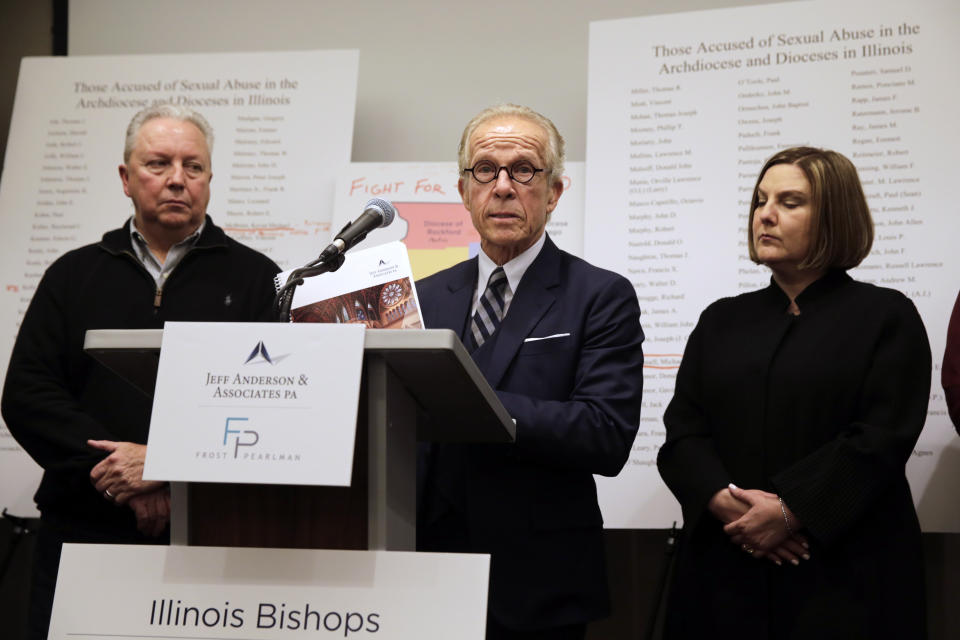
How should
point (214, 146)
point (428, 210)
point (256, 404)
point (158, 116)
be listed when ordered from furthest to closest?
1. point (214, 146)
2. point (428, 210)
3. point (158, 116)
4. point (256, 404)

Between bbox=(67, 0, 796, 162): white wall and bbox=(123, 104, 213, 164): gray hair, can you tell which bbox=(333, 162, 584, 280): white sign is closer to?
bbox=(67, 0, 796, 162): white wall

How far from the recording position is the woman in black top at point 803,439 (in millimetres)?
2355

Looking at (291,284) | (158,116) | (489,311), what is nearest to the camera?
(291,284)

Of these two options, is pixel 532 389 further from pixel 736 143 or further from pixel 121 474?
pixel 736 143

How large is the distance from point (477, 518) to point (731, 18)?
2.42 metres

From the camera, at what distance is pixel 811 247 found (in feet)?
8.64

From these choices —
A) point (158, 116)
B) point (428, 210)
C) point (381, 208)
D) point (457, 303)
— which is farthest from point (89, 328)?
point (428, 210)

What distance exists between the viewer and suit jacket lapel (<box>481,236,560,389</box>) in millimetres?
2146

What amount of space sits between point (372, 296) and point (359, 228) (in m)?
0.13

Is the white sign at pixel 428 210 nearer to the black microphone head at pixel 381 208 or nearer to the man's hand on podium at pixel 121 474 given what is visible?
the man's hand on podium at pixel 121 474

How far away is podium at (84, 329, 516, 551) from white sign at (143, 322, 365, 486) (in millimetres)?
75

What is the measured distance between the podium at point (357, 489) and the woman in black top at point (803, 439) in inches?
44.3

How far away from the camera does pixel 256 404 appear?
4.52ft

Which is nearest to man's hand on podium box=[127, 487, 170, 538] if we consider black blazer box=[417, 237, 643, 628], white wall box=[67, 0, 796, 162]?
black blazer box=[417, 237, 643, 628]
